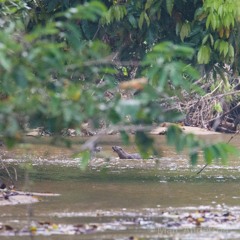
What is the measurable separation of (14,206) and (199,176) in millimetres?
4433

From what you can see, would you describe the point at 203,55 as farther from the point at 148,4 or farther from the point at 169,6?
the point at 148,4

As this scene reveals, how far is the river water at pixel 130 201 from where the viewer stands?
7945mm

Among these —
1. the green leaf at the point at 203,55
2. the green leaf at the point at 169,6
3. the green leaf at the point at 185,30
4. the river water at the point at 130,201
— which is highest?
the green leaf at the point at 169,6

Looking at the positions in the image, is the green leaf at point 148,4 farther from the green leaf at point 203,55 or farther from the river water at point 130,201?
the river water at point 130,201

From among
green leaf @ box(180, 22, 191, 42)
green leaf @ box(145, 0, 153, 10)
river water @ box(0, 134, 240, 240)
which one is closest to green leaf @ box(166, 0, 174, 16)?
green leaf @ box(145, 0, 153, 10)

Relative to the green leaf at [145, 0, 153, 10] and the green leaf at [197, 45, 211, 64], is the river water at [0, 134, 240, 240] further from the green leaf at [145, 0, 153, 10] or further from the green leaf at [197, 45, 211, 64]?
the green leaf at [145, 0, 153, 10]

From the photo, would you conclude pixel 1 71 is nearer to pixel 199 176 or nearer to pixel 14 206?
pixel 14 206

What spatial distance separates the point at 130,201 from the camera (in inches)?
409

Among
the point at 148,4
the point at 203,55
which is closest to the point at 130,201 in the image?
the point at 203,55

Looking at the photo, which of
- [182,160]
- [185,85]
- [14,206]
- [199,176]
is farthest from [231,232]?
[182,160]

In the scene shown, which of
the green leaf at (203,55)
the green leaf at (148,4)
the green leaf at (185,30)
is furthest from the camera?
the green leaf at (185,30)

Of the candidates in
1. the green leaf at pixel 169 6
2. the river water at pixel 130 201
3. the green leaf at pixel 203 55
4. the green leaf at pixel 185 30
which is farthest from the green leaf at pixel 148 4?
the river water at pixel 130 201

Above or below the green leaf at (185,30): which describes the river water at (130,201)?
below

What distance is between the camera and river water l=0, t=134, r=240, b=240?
795 cm
